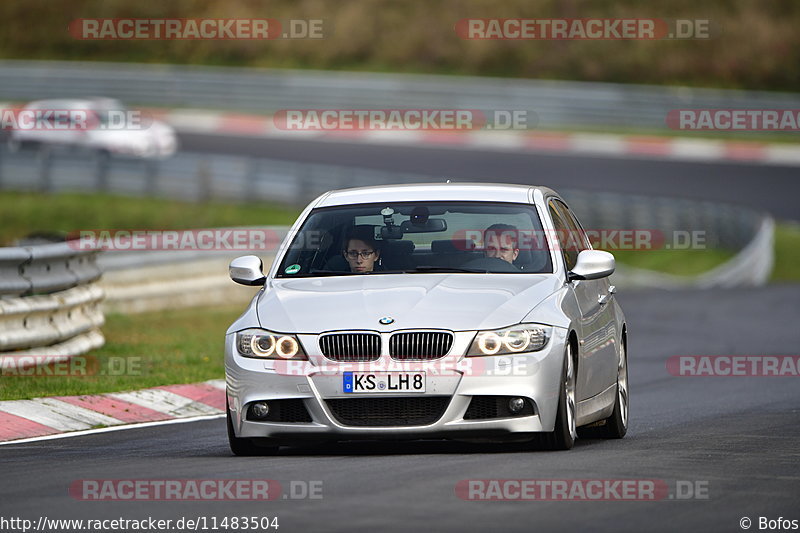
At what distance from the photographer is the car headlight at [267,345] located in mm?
9047

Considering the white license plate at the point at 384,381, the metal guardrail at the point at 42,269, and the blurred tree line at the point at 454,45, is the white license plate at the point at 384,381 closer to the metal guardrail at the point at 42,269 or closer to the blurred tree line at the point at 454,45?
the metal guardrail at the point at 42,269

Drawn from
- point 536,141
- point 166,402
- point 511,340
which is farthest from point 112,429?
point 536,141

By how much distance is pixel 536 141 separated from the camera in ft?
149

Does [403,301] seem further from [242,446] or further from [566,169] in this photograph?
[566,169]

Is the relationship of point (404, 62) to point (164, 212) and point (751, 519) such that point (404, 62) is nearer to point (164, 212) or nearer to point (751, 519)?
point (164, 212)

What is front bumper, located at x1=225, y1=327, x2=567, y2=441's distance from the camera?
29.1 feet

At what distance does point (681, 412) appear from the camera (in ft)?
40.8

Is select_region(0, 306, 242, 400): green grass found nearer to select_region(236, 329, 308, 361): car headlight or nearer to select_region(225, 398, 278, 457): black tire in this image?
select_region(225, 398, 278, 457): black tire

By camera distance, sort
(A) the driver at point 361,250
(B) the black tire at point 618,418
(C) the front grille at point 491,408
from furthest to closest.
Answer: (B) the black tire at point 618,418, (A) the driver at point 361,250, (C) the front grille at point 491,408

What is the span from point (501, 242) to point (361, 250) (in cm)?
84

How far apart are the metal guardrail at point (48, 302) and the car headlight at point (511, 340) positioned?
17.2 feet

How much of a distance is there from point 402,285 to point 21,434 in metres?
2.96

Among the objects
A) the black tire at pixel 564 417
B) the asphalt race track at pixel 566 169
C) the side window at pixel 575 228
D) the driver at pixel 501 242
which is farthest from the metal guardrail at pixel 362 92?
the black tire at pixel 564 417

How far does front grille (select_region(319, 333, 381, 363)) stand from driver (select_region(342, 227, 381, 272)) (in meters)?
1.00
